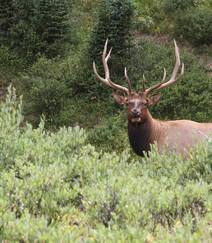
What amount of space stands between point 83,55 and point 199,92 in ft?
13.4

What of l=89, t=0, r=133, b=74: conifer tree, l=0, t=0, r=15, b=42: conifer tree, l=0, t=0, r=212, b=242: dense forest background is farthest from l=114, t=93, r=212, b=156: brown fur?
l=0, t=0, r=15, b=42: conifer tree

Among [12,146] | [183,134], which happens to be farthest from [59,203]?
[183,134]

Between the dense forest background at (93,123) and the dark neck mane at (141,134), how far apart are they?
0.94m

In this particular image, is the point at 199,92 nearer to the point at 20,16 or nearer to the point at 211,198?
the point at 20,16

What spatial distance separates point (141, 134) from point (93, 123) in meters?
7.18

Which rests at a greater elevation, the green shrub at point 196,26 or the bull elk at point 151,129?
the bull elk at point 151,129

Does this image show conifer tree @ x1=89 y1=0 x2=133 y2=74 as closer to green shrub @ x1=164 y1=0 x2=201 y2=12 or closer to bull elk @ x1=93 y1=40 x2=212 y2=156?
green shrub @ x1=164 y1=0 x2=201 y2=12

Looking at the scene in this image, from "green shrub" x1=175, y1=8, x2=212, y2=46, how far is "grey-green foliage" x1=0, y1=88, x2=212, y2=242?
16658 mm

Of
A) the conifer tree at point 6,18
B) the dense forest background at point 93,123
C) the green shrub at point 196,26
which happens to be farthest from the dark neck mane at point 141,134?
the conifer tree at point 6,18

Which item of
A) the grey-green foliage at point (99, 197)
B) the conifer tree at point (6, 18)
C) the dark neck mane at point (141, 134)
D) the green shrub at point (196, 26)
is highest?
the grey-green foliage at point (99, 197)

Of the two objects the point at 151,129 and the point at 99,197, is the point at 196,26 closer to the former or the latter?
the point at 151,129

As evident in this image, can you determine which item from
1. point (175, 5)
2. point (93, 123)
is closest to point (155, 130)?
point (93, 123)

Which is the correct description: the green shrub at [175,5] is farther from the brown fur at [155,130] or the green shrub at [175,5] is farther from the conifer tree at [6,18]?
the brown fur at [155,130]

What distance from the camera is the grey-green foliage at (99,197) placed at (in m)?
4.29
